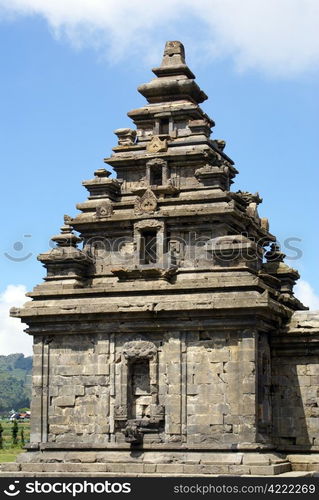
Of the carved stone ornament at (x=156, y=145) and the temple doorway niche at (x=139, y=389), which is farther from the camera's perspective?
the carved stone ornament at (x=156, y=145)

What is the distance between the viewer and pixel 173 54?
3584 cm

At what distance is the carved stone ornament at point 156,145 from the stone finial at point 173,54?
359cm

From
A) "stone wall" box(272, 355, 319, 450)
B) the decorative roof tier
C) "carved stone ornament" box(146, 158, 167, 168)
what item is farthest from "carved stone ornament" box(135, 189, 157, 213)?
"stone wall" box(272, 355, 319, 450)

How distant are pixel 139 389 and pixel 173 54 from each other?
1271 cm

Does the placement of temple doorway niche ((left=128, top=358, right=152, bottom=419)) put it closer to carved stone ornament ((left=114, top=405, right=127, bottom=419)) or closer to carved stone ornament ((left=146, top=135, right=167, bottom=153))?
carved stone ornament ((left=114, top=405, right=127, bottom=419))

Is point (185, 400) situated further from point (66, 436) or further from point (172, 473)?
point (66, 436)

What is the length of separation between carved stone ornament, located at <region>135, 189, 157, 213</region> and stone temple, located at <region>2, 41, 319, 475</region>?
48 mm

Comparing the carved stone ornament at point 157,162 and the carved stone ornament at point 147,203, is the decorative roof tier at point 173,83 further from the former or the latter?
the carved stone ornament at point 147,203

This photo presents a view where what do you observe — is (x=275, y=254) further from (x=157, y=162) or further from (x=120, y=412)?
(x=120, y=412)

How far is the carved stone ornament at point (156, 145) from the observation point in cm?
3331

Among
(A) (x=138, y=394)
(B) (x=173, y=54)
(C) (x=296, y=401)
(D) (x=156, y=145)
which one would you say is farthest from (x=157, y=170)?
(C) (x=296, y=401)

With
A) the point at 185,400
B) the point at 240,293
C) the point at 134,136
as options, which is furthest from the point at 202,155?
the point at 185,400

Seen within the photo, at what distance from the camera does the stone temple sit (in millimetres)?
28828

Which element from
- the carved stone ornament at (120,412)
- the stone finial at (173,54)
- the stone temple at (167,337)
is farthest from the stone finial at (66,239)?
the stone finial at (173,54)
